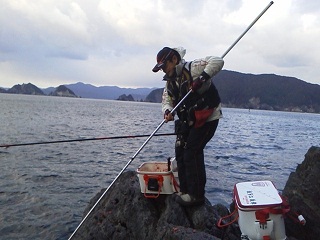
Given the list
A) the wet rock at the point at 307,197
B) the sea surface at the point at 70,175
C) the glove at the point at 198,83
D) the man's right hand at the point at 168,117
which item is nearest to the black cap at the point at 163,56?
the glove at the point at 198,83

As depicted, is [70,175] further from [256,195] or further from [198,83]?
[256,195]

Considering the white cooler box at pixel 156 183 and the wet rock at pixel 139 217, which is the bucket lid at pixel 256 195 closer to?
the wet rock at pixel 139 217

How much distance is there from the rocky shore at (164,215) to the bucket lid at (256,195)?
0.78 metres

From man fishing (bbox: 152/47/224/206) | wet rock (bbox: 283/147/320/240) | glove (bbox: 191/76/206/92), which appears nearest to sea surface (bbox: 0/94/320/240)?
man fishing (bbox: 152/47/224/206)

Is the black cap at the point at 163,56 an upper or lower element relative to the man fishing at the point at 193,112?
upper

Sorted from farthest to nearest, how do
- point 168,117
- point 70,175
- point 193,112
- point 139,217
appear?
point 70,175, point 139,217, point 168,117, point 193,112

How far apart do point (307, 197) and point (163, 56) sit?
3918 millimetres

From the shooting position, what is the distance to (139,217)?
6.11 meters

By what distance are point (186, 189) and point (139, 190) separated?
104 cm

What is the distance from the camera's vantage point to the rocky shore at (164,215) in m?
5.77

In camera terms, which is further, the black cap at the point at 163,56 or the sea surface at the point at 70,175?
the sea surface at the point at 70,175

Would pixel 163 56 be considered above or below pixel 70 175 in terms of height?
above

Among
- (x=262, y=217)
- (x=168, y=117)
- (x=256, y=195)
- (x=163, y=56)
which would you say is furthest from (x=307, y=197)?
(x=163, y=56)

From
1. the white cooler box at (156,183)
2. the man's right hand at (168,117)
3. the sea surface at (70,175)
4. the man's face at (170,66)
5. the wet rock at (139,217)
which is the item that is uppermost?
the man's face at (170,66)
